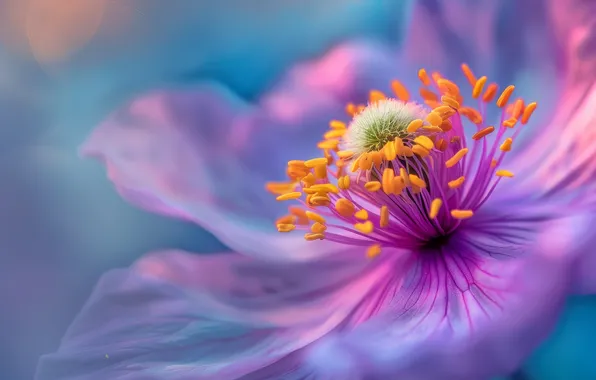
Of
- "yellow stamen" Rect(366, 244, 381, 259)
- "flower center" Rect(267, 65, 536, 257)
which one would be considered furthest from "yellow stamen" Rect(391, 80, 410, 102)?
"yellow stamen" Rect(366, 244, 381, 259)

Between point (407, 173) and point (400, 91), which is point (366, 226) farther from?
point (400, 91)

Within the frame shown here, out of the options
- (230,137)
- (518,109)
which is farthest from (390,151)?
(230,137)

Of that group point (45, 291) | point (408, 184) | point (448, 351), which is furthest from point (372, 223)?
point (45, 291)

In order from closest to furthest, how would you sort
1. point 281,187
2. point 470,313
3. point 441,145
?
point 470,313 → point 441,145 → point 281,187

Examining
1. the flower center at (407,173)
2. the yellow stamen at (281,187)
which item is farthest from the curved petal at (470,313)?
the yellow stamen at (281,187)

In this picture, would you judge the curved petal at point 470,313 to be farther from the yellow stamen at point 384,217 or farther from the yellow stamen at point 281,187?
the yellow stamen at point 281,187

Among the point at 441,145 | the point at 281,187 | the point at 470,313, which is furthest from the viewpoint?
the point at 281,187

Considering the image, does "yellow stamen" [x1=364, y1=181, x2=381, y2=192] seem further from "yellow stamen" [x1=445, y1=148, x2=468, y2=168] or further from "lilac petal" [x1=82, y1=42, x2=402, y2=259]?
"lilac petal" [x1=82, y1=42, x2=402, y2=259]
